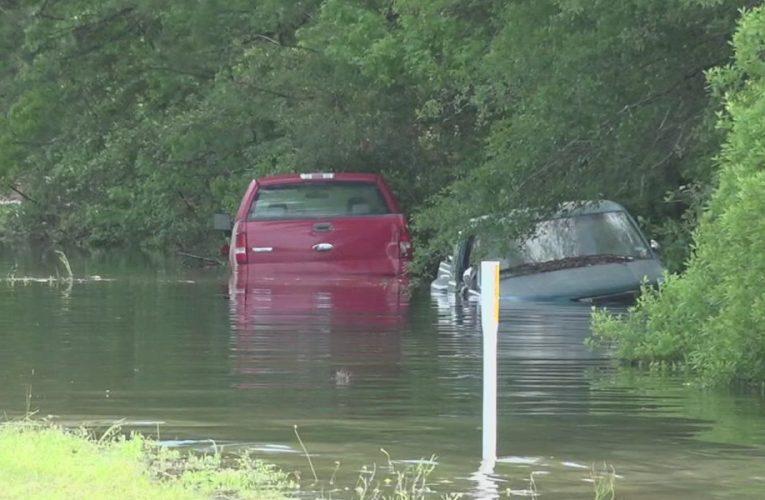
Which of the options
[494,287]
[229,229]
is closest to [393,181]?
[229,229]

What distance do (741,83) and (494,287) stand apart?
5.79m

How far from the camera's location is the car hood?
1847 centimetres

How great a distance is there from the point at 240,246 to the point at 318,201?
109cm

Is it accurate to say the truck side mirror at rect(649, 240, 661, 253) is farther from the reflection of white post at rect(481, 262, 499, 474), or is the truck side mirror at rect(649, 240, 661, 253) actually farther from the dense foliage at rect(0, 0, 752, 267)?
the reflection of white post at rect(481, 262, 499, 474)

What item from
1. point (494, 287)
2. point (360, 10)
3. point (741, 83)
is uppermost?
point (360, 10)

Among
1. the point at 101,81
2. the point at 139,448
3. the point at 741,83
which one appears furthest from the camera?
the point at 101,81

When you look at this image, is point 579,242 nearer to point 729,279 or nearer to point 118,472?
point 729,279

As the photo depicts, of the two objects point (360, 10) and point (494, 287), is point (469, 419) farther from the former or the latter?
point (360, 10)

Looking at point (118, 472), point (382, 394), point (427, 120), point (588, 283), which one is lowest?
point (118, 472)

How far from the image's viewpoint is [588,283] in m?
18.8

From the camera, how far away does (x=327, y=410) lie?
11094mm

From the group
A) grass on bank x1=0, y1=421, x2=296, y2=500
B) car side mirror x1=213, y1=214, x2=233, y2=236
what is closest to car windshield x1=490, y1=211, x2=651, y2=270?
car side mirror x1=213, y1=214, x2=233, y2=236

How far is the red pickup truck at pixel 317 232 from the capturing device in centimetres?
2222

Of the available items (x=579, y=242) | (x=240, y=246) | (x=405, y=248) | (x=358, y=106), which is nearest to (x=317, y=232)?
(x=240, y=246)
